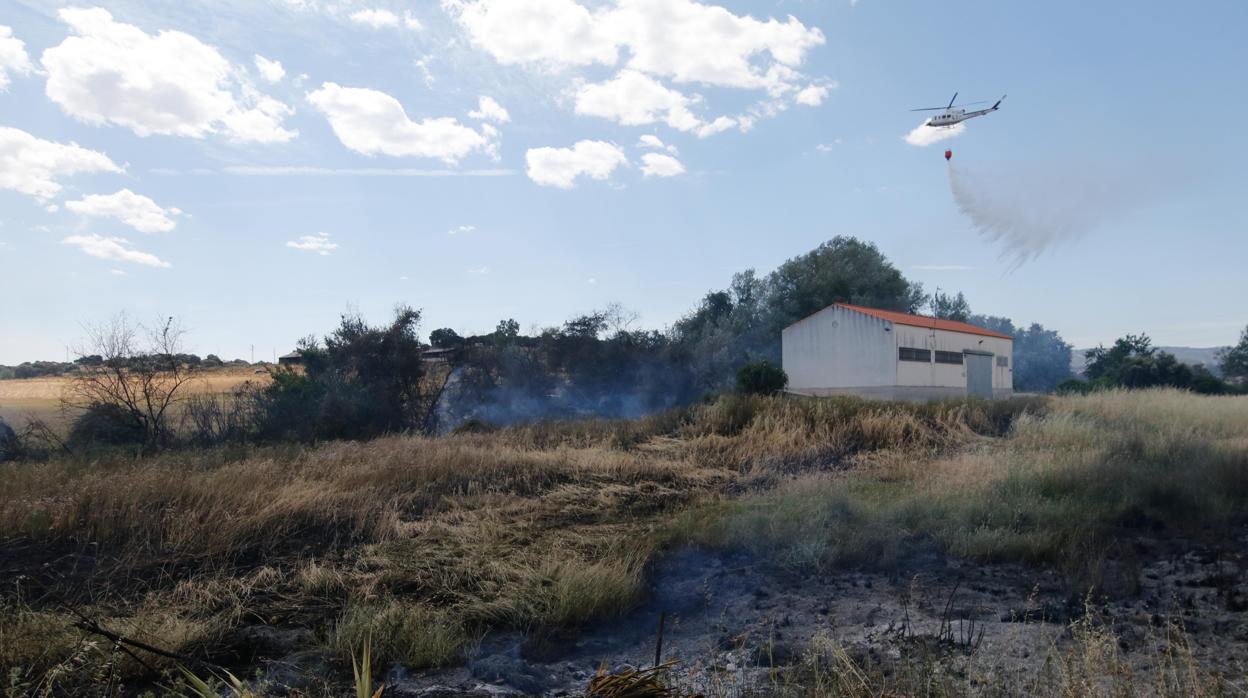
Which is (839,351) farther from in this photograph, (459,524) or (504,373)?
(459,524)

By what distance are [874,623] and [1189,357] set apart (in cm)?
8087

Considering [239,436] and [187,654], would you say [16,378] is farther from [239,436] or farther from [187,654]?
[187,654]

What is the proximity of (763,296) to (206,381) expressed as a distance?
33160mm

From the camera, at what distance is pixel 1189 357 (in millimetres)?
68938

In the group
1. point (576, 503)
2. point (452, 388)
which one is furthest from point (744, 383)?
point (576, 503)

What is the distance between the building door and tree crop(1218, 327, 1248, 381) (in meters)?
20.3

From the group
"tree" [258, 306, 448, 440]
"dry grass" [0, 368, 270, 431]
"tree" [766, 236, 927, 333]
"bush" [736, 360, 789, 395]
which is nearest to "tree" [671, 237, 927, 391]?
"tree" [766, 236, 927, 333]

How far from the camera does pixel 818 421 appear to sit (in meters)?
16.6

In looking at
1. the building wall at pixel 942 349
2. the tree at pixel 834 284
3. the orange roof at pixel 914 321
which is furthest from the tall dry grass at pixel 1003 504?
the tree at pixel 834 284

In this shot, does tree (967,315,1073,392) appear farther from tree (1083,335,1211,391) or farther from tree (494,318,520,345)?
tree (494,318,520,345)

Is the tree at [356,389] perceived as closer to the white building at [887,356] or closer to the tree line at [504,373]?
the tree line at [504,373]

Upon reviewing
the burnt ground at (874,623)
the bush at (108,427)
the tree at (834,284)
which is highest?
the tree at (834,284)

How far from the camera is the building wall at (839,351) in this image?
3148 centimetres

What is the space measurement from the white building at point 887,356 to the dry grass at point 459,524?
1729cm
